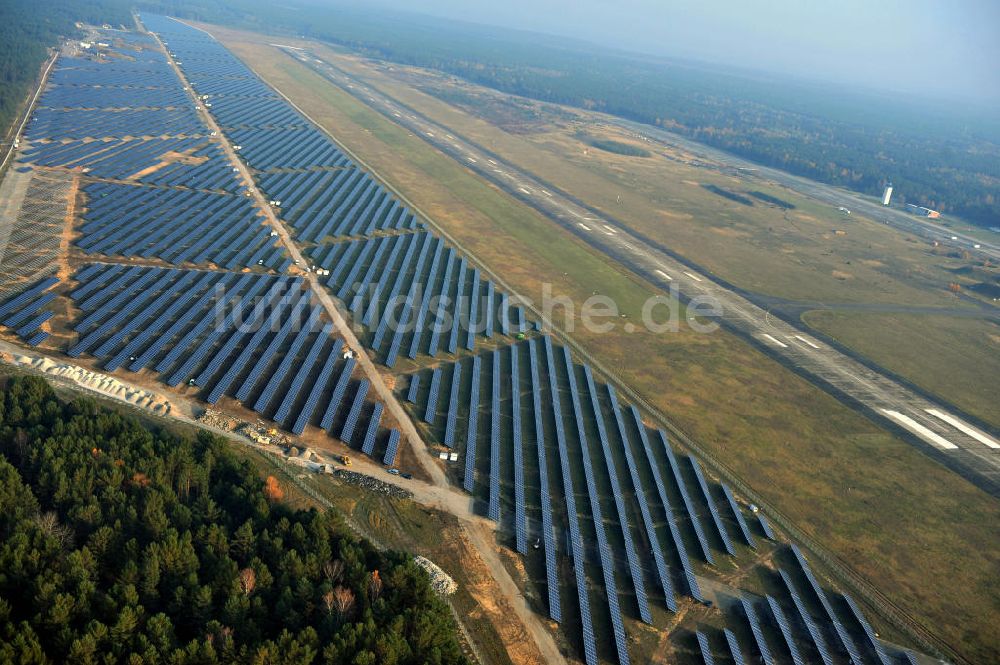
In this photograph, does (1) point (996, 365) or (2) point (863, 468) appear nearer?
(2) point (863, 468)

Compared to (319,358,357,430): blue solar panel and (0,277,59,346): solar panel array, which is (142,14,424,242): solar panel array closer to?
(0,277,59,346): solar panel array

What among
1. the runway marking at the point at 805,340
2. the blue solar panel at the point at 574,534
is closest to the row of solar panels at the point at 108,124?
the blue solar panel at the point at 574,534

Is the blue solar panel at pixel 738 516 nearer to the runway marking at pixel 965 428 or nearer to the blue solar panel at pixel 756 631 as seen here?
the blue solar panel at pixel 756 631

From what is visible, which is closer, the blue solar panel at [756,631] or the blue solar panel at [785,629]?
the blue solar panel at [756,631]

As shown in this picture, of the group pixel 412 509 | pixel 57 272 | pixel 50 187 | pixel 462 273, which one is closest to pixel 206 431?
pixel 412 509

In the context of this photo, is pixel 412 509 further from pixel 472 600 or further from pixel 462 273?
pixel 462 273
